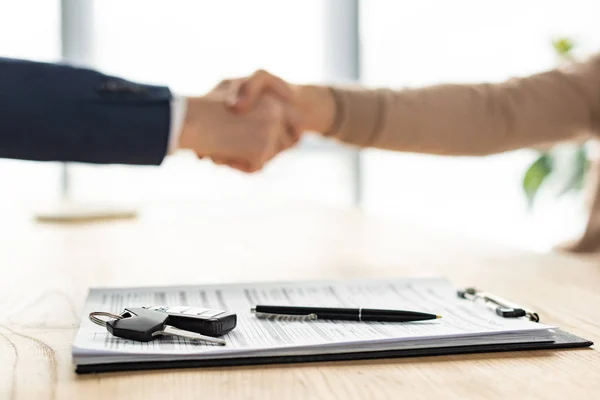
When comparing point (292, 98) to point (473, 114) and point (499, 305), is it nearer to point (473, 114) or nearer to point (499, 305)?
point (473, 114)

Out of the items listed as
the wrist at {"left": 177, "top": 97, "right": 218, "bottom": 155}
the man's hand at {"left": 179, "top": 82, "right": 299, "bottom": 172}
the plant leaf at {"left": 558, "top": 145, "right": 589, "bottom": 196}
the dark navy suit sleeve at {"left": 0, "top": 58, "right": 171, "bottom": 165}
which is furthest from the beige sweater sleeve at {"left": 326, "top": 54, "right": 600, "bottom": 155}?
the plant leaf at {"left": 558, "top": 145, "right": 589, "bottom": 196}

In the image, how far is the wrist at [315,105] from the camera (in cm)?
139

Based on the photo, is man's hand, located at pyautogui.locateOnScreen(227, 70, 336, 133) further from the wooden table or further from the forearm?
the wooden table

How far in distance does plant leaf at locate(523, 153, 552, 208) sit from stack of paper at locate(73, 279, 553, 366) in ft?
8.25

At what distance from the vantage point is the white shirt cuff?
1147 millimetres

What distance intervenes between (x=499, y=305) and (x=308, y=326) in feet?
0.65

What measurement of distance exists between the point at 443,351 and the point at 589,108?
0.96 meters

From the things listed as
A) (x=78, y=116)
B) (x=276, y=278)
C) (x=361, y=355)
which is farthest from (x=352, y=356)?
(x=78, y=116)

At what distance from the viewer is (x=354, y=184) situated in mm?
4602

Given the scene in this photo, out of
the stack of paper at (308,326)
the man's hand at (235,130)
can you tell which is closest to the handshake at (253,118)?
the man's hand at (235,130)

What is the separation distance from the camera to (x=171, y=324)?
686 millimetres

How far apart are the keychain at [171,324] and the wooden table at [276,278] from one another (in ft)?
0.17

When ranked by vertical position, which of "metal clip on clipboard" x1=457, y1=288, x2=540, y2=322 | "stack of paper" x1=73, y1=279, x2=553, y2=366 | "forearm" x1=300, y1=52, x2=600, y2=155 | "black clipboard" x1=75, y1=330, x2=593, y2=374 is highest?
"forearm" x1=300, y1=52, x2=600, y2=155

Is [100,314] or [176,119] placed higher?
[176,119]
